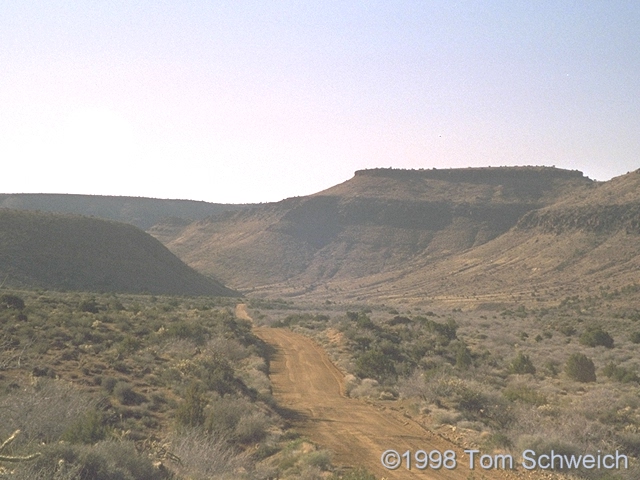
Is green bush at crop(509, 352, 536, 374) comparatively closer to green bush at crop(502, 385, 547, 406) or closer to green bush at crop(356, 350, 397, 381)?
green bush at crop(502, 385, 547, 406)

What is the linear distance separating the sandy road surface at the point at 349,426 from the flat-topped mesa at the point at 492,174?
112m

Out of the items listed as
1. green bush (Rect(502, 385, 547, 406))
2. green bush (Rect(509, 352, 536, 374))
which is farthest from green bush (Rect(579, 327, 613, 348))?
green bush (Rect(502, 385, 547, 406))

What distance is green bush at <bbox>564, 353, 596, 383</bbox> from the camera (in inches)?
837

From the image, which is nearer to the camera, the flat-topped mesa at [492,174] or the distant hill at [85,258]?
the distant hill at [85,258]

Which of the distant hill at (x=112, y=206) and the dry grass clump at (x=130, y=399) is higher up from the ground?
the distant hill at (x=112, y=206)

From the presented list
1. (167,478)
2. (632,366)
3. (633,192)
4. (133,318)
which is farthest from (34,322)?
(633,192)

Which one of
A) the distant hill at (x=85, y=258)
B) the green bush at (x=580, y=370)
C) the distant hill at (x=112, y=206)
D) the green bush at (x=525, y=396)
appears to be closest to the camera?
the green bush at (x=525, y=396)

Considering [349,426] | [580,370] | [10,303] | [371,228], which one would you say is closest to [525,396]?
[349,426]

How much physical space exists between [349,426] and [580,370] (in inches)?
492

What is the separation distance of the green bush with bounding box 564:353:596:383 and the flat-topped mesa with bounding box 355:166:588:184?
108041 mm

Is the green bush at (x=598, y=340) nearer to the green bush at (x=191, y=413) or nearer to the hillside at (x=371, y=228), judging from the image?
the green bush at (x=191, y=413)

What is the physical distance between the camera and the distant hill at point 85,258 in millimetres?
58406

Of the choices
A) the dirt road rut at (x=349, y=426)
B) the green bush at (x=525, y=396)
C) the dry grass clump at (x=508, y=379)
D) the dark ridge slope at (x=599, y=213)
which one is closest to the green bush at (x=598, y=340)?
the dry grass clump at (x=508, y=379)

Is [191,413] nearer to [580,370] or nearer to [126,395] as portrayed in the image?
[126,395]
